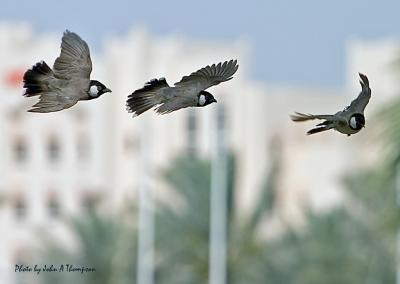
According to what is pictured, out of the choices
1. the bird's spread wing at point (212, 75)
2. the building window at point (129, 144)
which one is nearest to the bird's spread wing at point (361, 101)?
the bird's spread wing at point (212, 75)

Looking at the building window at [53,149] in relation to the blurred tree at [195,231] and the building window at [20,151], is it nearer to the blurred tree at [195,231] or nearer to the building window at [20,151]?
the building window at [20,151]

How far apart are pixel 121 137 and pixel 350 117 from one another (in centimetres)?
12227

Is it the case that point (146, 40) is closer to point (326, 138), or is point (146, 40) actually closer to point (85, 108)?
point (85, 108)

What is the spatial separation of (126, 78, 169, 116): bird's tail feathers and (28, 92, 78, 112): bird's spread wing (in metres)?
0.20

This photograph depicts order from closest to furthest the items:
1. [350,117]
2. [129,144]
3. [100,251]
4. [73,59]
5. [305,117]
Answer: [305,117], [350,117], [73,59], [100,251], [129,144]

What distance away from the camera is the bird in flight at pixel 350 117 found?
6.68 meters

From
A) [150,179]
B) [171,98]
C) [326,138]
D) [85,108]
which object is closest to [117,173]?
[85,108]

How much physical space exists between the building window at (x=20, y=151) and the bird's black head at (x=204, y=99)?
4864 inches

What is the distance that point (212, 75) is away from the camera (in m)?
6.92

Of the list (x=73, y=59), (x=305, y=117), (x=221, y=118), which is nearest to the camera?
(x=305, y=117)

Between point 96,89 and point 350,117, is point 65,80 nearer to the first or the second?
point 96,89

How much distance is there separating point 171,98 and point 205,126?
378ft

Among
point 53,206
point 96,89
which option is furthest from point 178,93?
point 53,206

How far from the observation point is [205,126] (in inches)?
4798
